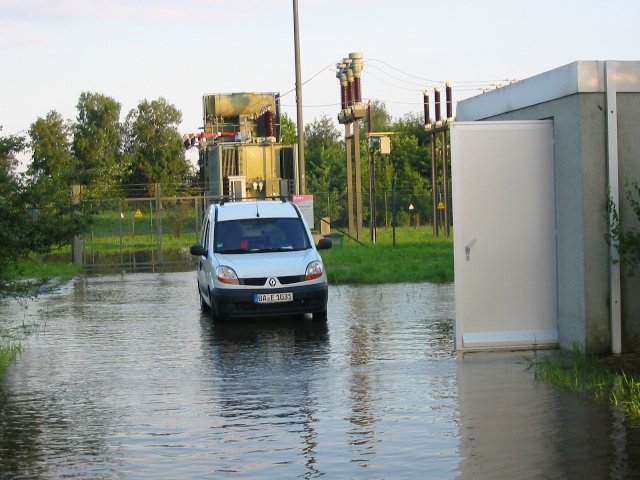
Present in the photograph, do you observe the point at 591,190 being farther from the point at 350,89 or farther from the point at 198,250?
the point at 350,89

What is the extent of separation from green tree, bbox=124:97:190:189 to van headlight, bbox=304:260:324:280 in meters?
69.7

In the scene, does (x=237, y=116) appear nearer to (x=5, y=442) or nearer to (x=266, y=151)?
(x=266, y=151)

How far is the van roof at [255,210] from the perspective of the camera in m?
19.5

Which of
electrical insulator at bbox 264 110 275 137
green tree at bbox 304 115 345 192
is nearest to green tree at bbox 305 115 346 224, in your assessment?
green tree at bbox 304 115 345 192

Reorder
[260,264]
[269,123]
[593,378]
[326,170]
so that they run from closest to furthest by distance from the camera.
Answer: [593,378] < [260,264] < [269,123] < [326,170]

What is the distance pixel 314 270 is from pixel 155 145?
73.7 meters

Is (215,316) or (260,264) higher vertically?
(260,264)

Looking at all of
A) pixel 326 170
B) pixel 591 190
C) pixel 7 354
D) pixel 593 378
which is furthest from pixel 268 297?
pixel 326 170

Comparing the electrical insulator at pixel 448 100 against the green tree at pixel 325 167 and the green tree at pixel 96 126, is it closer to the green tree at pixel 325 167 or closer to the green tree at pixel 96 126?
the green tree at pixel 325 167

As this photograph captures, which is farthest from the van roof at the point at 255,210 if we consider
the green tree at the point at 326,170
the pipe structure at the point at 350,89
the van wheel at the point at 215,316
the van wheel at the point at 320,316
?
the green tree at the point at 326,170

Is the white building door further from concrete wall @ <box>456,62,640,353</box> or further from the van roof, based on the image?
the van roof

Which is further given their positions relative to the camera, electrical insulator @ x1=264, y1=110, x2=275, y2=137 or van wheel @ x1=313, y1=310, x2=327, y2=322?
electrical insulator @ x1=264, y1=110, x2=275, y2=137

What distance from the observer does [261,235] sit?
19312mm

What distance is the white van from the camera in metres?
17.6
